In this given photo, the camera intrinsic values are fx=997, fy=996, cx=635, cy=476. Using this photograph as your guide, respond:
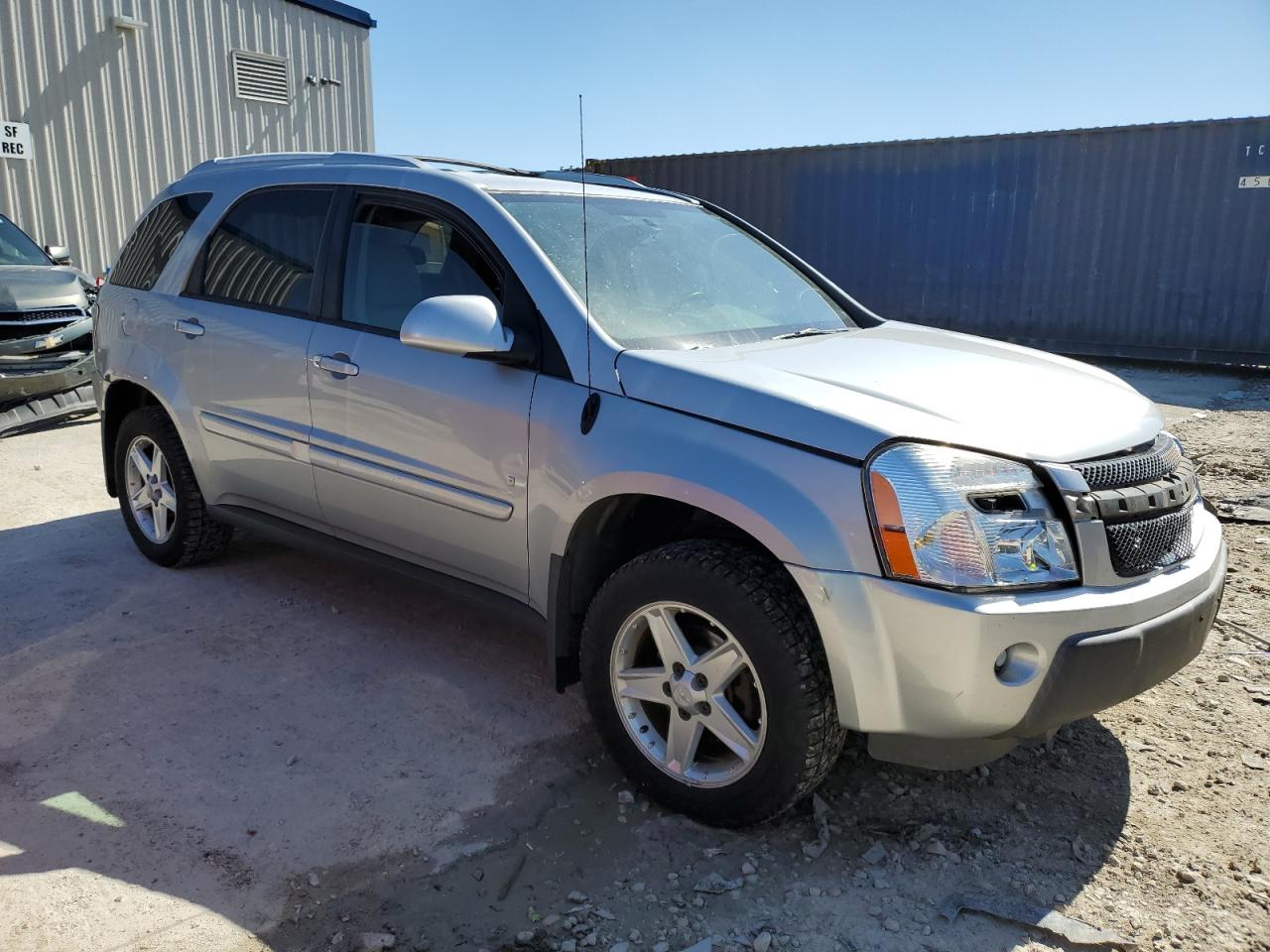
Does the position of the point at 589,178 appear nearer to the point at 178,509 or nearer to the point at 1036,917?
the point at 178,509

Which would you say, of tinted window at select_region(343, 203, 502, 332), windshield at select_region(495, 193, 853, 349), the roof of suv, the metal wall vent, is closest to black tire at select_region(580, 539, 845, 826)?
windshield at select_region(495, 193, 853, 349)

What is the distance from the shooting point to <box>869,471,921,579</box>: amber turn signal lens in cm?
227

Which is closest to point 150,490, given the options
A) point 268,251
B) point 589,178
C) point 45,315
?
point 268,251

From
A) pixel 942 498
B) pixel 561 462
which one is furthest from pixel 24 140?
pixel 942 498

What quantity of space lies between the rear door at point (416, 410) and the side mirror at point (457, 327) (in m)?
0.15

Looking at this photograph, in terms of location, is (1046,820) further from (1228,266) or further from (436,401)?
(1228,266)

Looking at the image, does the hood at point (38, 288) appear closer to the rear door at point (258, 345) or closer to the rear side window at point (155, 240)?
the rear side window at point (155, 240)

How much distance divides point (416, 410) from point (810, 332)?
137 centimetres

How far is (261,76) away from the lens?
14023 mm

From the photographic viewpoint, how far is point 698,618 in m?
2.71

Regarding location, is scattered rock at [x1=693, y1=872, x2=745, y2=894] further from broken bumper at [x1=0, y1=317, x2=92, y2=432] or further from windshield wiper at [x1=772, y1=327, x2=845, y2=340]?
broken bumper at [x1=0, y1=317, x2=92, y2=432]

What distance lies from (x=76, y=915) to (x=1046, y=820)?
2.47 metres

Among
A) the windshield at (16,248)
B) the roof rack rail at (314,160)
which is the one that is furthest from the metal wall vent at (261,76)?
the roof rack rail at (314,160)

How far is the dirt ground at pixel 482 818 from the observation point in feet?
7.66
